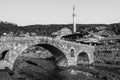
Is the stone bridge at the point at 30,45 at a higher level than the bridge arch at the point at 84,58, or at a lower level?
higher

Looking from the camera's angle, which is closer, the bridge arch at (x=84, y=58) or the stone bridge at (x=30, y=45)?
the stone bridge at (x=30, y=45)

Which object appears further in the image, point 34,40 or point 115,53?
point 115,53

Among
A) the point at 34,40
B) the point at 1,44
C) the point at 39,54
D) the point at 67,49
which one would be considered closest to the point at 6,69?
the point at 1,44

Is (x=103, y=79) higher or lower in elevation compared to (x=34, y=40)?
lower

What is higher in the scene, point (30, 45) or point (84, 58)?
point (30, 45)

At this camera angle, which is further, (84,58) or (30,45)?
(84,58)

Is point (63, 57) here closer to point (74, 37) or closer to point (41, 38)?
point (41, 38)

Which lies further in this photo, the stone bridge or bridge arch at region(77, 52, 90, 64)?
bridge arch at region(77, 52, 90, 64)

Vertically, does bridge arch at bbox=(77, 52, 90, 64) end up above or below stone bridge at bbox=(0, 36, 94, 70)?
below
